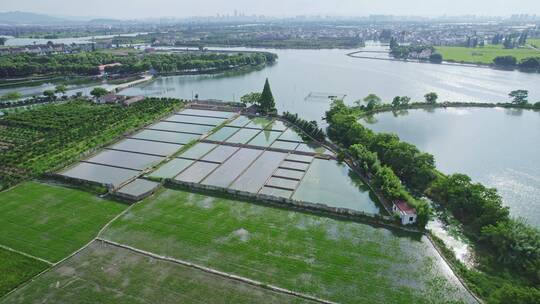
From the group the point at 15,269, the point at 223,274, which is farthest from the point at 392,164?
the point at 15,269

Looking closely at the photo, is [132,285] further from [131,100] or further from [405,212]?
[131,100]

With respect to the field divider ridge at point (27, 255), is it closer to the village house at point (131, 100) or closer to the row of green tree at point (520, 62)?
the village house at point (131, 100)

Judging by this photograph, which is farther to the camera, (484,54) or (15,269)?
(484,54)

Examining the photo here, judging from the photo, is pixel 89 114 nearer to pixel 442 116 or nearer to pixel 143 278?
pixel 143 278

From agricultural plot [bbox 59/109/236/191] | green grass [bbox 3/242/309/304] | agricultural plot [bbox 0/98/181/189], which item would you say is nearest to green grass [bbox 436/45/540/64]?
agricultural plot [bbox 59/109/236/191]

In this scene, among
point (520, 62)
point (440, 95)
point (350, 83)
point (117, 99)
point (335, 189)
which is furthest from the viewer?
point (520, 62)

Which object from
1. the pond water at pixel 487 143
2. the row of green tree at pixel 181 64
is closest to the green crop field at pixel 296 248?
the pond water at pixel 487 143

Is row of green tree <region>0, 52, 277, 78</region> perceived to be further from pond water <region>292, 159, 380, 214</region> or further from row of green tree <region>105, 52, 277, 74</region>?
pond water <region>292, 159, 380, 214</region>
